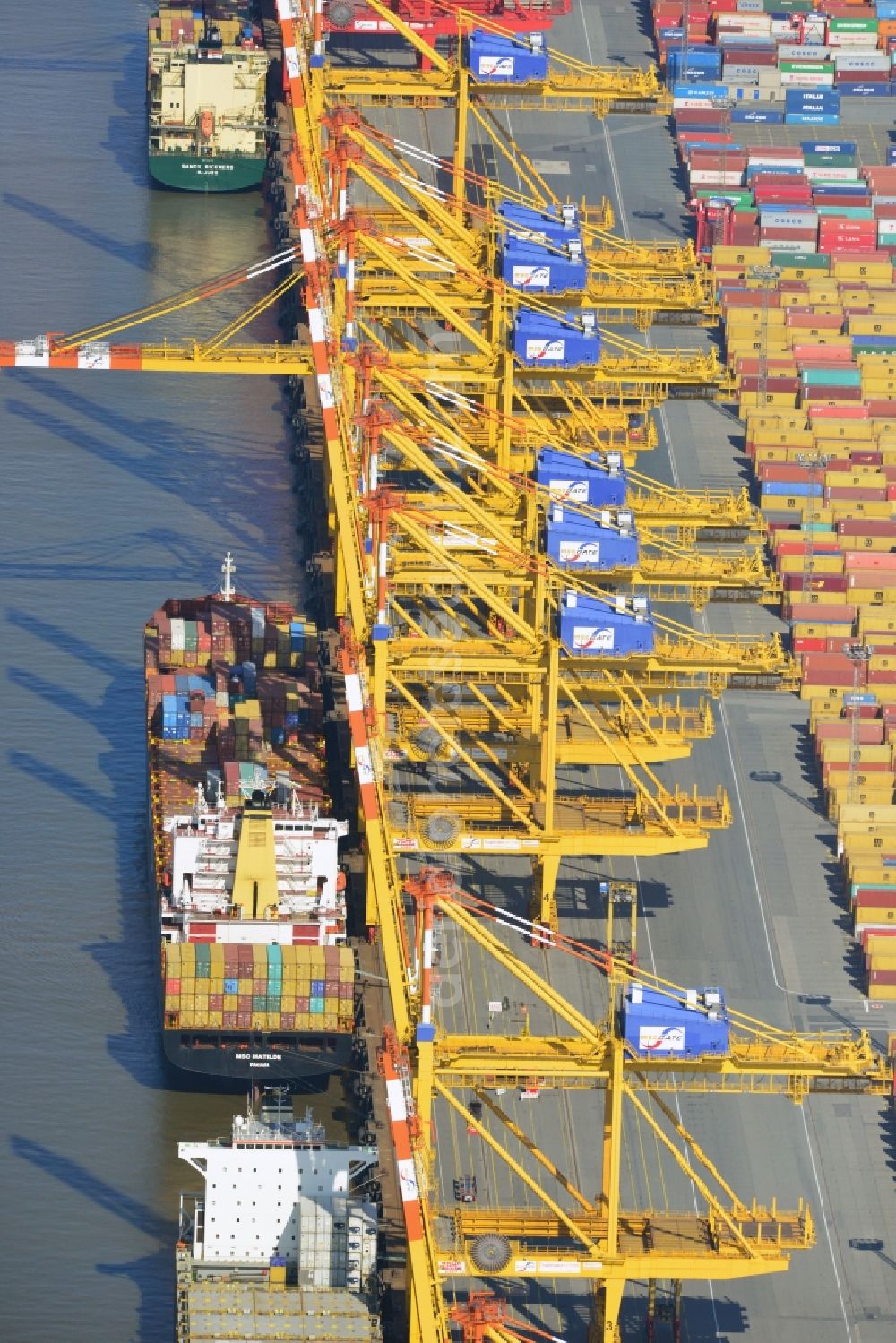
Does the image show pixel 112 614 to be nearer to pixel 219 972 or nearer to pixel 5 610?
pixel 5 610

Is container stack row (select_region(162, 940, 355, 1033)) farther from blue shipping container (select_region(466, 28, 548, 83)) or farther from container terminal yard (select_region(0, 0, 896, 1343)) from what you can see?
blue shipping container (select_region(466, 28, 548, 83))

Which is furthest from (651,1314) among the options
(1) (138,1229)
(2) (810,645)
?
(2) (810,645)

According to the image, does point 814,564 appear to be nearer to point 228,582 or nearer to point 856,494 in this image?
point 856,494

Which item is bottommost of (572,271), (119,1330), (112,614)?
(119,1330)

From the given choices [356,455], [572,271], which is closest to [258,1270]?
[356,455]

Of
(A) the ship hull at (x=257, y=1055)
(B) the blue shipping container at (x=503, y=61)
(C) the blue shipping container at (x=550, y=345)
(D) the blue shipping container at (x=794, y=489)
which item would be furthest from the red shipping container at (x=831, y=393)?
(A) the ship hull at (x=257, y=1055)

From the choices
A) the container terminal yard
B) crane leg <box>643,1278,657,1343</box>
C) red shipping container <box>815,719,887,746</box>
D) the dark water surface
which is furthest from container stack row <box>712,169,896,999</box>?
crane leg <box>643,1278,657,1343</box>
